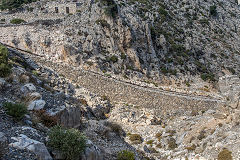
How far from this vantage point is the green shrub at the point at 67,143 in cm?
897

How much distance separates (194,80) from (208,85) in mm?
1810

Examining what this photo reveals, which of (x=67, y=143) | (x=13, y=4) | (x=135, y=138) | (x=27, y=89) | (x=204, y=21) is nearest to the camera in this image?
(x=67, y=143)

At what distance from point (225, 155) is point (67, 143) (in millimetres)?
7978

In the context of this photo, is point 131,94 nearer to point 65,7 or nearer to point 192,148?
point 192,148

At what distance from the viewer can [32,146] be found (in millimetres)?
8242

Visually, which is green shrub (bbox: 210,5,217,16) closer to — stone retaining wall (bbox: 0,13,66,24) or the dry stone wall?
the dry stone wall

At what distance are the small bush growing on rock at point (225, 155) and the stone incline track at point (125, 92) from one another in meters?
11.3

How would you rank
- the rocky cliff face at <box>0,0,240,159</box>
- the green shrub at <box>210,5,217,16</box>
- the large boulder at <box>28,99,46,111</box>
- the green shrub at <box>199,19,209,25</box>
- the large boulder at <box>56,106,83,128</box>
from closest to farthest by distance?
1. the large boulder at <box>28,99,46,111</box>
2. the large boulder at <box>56,106,83,128</box>
3. the rocky cliff face at <box>0,0,240,159</box>
4. the green shrub at <box>199,19,209,25</box>
5. the green shrub at <box>210,5,217,16</box>

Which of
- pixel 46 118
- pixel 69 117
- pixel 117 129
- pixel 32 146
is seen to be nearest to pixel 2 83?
pixel 46 118

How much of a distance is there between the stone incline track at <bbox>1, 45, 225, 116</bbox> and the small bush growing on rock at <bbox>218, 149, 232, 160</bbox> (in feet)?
37.0

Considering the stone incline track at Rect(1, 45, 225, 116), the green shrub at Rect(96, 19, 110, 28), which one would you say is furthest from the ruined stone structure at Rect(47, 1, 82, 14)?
the stone incline track at Rect(1, 45, 225, 116)

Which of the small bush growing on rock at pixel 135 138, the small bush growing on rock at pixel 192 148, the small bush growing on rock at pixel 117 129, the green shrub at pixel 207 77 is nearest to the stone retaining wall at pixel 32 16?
the small bush growing on rock at pixel 117 129

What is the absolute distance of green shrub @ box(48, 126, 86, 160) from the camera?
29.4 feet

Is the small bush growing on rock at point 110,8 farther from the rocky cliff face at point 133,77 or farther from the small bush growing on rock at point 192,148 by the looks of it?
the small bush growing on rock at point 192,148
